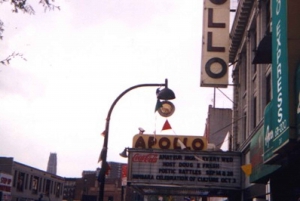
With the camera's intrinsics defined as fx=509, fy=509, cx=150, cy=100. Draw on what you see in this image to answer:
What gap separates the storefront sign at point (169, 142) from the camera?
84.6 ft

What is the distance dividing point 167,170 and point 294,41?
49.6 ft

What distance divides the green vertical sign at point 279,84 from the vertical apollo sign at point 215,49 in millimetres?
13125

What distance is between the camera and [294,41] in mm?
11062

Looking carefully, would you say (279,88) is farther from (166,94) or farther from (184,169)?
(184,169)

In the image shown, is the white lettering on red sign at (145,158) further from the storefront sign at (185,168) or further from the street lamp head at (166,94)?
the street lamp head at (166,94)

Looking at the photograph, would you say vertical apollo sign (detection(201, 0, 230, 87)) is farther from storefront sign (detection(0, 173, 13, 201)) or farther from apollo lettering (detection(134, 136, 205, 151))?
storefront sign (detection(0, 173, 13, 201))

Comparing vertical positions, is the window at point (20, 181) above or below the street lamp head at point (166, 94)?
above

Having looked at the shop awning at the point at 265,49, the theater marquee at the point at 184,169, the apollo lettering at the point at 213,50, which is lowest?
the theater marquee at the point at 184,169

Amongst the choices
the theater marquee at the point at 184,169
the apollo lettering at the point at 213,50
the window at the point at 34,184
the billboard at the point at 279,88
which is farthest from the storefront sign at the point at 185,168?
the window at the point at 34,184

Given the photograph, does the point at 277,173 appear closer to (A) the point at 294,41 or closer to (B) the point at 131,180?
(A) the point at 294,41

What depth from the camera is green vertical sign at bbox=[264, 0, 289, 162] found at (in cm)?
1091

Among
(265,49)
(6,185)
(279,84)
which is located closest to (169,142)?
(265,49)

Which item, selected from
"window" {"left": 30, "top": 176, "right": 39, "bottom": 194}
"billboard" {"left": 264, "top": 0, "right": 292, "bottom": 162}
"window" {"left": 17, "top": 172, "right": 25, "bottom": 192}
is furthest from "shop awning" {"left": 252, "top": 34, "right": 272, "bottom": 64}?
"window" {"left": 30, "top": 176, "right": 39, "bottom": 194}

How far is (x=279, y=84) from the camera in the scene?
1157 centimetres
